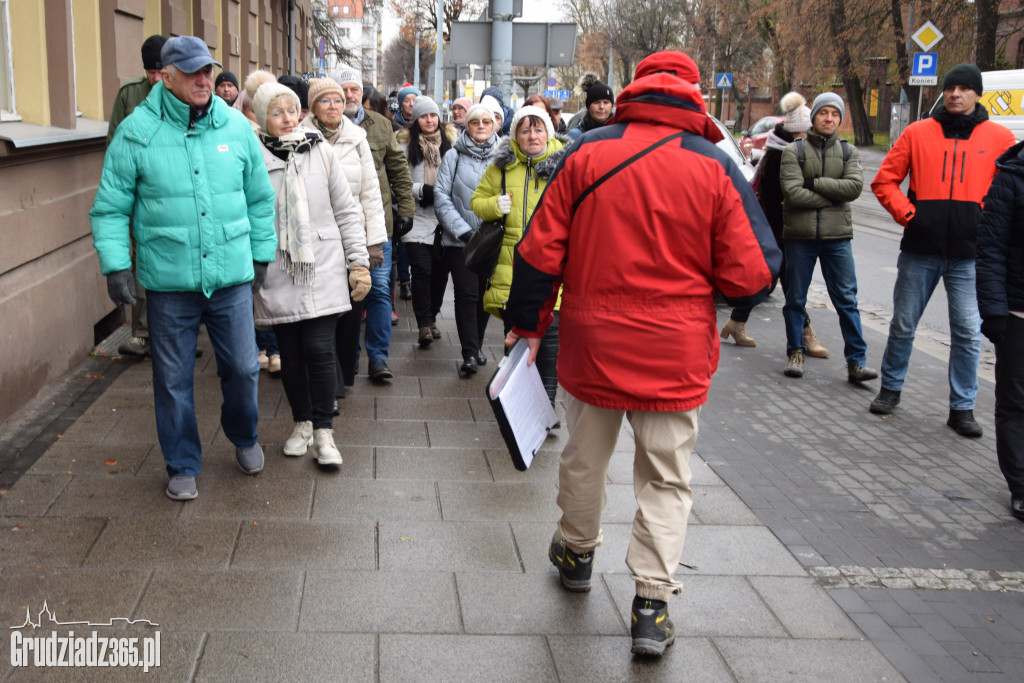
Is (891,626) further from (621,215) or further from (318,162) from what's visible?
(318,162)

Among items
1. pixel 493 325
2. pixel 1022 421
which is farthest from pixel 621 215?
pixel 493 325

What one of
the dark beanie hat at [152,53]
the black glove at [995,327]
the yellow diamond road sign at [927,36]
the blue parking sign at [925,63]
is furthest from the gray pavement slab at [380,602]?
the blue parking sign at [925,63]

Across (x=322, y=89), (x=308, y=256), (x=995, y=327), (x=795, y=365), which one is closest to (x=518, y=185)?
(x=322, y=89)

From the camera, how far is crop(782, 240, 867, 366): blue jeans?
24.9 ft

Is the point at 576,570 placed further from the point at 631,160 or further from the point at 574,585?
the point at 631,160

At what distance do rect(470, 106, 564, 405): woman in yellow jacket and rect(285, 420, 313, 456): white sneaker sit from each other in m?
1.23

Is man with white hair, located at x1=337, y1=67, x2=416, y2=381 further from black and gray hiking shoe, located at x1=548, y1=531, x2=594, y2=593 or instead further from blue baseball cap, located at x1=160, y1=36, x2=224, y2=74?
black and gray hiking shoe, located at x1=548, y1=531, x2=594, y2=593

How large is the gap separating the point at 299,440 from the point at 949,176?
13.9 ft

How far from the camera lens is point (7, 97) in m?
6.79

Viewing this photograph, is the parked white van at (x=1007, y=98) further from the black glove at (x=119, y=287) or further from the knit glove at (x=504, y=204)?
the black glove at (x=119, y=287)

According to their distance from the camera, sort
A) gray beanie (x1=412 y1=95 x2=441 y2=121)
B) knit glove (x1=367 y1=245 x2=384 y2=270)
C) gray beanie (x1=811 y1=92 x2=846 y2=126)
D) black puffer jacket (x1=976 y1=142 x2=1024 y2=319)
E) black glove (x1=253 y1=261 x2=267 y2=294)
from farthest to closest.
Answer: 1. gray beanie (x1=412 y1=95 x2=441 y2=121)
2. gray beanie (x1=811 y1=92 x2=846 y2=126)
3. knit glove (x1=367 y1=245 x2=384 y2=270)
4. black puffer jacket (x1=976 y1=142 x2=1024 y2=319)
5. black glove (x1=253 y1=261 x2=267 y2=294)

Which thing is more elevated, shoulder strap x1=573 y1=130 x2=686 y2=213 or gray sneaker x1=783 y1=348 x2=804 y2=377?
shoulder strap x1=573 y1=130 x2=686 y2=213

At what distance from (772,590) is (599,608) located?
2.41 feet

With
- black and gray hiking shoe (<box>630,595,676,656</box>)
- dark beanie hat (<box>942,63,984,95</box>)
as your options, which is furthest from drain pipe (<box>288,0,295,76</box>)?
black and gray hiking shoe (<box>630,595,676,656</box>)
